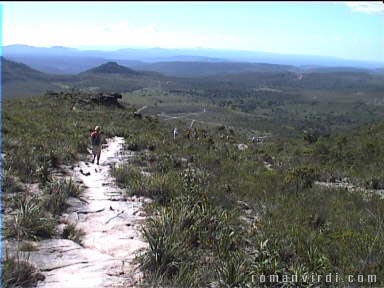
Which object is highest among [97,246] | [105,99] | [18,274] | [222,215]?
[18,274]

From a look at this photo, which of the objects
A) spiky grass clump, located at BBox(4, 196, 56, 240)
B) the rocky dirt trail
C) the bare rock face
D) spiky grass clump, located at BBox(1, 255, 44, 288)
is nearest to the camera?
spiky grass clump, located at BBox(1, 255, 44, 288)

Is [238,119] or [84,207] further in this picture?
[238,119]

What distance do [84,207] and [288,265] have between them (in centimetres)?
402

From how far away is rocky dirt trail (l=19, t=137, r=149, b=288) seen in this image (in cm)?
527

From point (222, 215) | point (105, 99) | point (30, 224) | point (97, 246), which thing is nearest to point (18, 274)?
point (30, 224)

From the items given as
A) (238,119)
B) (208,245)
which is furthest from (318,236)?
(238,119)

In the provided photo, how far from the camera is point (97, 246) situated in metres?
6.44

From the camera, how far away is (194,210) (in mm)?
7297

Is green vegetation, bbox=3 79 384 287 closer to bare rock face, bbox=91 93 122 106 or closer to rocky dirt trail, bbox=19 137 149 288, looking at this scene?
rocky dirt trail, bbox=19 137 149 288

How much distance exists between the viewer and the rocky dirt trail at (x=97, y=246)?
5.27 m

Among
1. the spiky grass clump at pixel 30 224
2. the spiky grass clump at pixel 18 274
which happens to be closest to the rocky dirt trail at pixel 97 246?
the spiky grass clump at pixel 18 274

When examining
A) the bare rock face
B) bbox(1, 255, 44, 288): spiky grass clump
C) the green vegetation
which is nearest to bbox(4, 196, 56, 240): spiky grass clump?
the green vegetation

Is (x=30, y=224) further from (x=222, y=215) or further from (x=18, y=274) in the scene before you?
(x=222, y=215)

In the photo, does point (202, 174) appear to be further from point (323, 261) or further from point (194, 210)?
point (323, 261)
